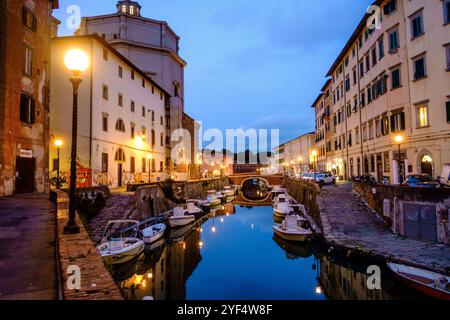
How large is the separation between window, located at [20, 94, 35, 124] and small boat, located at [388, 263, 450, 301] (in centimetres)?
2281

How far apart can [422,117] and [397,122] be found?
2837mm

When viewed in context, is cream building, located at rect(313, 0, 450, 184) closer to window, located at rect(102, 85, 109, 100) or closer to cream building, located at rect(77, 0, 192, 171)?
window, located at rect(102, 85, 109, 100)

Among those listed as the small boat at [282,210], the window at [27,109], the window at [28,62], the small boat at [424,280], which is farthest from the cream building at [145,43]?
the small boat at [424,280]

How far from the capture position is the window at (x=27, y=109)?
20905 mm

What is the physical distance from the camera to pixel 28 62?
21812mm

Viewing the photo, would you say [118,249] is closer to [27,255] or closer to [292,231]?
[27,255]

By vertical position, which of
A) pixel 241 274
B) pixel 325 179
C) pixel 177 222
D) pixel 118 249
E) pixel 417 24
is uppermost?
pixel 417 24

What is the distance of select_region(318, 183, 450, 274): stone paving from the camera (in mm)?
12906

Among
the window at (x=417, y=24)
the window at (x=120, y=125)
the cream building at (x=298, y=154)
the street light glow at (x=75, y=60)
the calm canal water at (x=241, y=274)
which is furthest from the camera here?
the cream building at (x=298, y=154)

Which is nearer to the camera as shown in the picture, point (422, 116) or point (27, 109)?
point (27, 109)

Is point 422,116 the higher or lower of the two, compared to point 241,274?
higher

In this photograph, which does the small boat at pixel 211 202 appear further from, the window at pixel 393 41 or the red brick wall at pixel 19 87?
the window at pixel 393 41

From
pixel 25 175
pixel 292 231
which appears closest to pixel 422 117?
pixel 292 231
